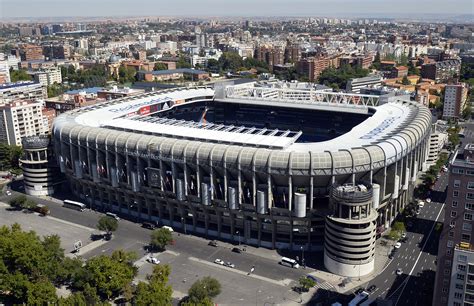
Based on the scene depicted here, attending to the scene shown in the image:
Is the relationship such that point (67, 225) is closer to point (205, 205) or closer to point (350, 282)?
point (205, 205)

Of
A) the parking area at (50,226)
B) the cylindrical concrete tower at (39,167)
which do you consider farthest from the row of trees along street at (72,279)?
the cylindrical concrete tower at (39,167)

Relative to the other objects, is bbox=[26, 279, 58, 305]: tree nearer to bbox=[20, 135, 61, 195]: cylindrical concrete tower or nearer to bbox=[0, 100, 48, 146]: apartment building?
bbox=[20, 135, 61, 195]: cylindrical concrete tower

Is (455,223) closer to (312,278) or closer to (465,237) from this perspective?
(465,237)

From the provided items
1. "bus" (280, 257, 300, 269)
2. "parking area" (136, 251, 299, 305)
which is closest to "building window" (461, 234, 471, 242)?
"parking area" (136, 251, 299, 305)

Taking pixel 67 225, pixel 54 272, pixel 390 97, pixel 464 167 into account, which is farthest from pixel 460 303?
pixel 390 97

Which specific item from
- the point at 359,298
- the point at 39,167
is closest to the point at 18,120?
the point at 39,167
